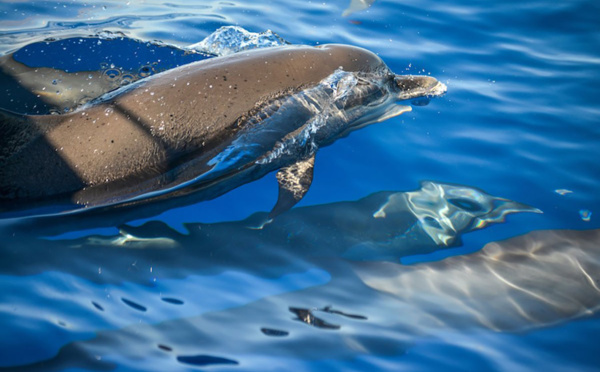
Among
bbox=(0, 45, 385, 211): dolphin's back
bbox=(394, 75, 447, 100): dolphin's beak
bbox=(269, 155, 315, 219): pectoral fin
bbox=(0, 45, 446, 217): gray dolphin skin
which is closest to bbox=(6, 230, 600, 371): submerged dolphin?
bbox=(269, 155, 315, 219): pectoral fin

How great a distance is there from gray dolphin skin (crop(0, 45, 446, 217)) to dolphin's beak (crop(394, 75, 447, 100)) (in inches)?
24.6

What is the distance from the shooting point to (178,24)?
21.5 feet

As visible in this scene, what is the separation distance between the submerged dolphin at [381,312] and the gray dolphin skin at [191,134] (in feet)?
2.85

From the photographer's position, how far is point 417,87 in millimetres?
5090

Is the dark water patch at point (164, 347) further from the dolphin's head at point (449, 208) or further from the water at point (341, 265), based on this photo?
the dolphin's head at point (449, 208)

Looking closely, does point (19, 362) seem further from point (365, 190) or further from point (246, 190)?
point (365, 190)

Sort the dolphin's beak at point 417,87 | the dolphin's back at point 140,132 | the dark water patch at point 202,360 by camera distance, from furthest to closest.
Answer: the dolphin's beak at point 417,87 → the dolphin's back at point 140,132 → the dark water patch at point 202,360

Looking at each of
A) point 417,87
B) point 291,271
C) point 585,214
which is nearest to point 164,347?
point 291,271

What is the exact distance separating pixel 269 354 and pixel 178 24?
197 inches

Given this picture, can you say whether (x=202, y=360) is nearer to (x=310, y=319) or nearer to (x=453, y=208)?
(x=310, y=319)

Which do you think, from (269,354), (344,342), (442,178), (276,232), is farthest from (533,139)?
(269,354)

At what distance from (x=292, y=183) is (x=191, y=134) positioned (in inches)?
30.7

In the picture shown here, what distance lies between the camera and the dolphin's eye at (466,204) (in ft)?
13.0

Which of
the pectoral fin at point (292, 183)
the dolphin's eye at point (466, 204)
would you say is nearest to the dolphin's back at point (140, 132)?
the pectoral fin at point (292, 183)
